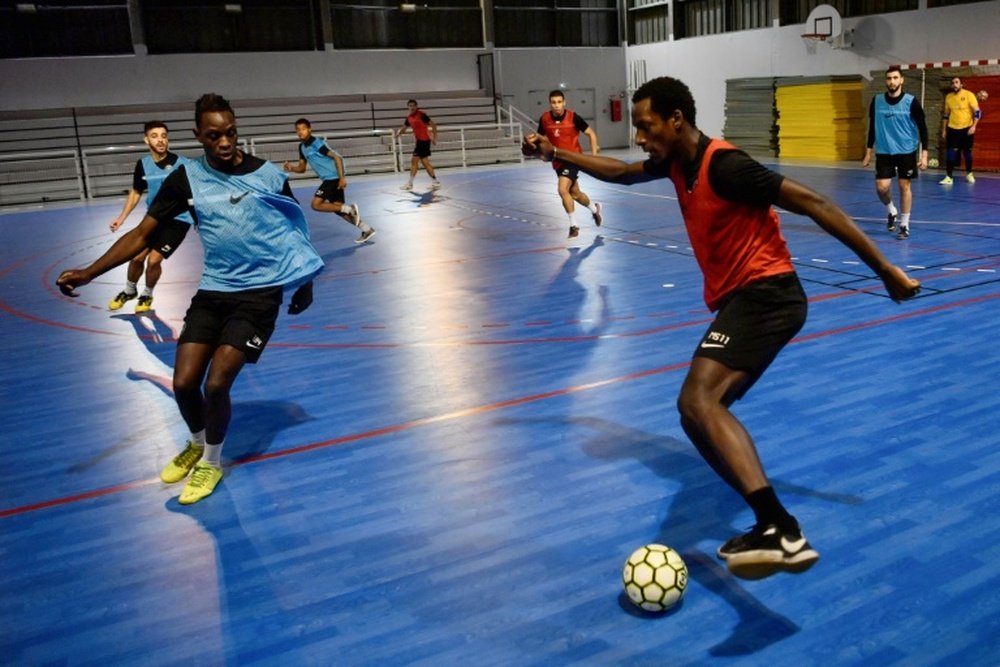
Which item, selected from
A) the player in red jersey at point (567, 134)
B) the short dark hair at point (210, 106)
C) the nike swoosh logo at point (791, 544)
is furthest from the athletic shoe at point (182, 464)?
the player in red jersey at point (567, 134)

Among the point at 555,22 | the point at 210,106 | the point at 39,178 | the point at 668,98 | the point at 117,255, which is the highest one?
the point at 555,22

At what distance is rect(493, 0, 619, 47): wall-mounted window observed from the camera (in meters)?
31.6

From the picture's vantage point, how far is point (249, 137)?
2670cm

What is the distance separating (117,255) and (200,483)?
126cm

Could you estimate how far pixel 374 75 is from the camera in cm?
2972

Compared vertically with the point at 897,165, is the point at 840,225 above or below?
above

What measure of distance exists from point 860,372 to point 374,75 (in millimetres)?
26148

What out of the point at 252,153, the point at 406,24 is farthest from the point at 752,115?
the point at 252,153

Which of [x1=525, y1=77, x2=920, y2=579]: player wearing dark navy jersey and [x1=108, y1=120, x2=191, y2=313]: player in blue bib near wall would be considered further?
[x1=108, y1=120, x2=191, y2=313]: player in blue bib near wall

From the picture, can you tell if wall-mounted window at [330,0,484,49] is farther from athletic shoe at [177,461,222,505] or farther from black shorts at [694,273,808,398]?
black shorts at [694,273,808,398]

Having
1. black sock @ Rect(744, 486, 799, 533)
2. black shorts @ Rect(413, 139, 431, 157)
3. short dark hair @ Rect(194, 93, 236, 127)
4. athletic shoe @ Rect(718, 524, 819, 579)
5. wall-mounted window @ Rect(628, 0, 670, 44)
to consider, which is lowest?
athletic shoe @ Rect(718, 524, 819, 579)

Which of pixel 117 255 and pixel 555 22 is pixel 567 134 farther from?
pixel 555 22

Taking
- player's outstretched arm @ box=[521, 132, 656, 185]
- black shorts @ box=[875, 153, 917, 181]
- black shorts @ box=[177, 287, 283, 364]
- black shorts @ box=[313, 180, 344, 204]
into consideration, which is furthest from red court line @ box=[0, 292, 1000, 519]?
black shorts @ box=[313, 180, 344, 204]

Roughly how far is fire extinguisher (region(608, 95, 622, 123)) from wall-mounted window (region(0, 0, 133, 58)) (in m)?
16.9
